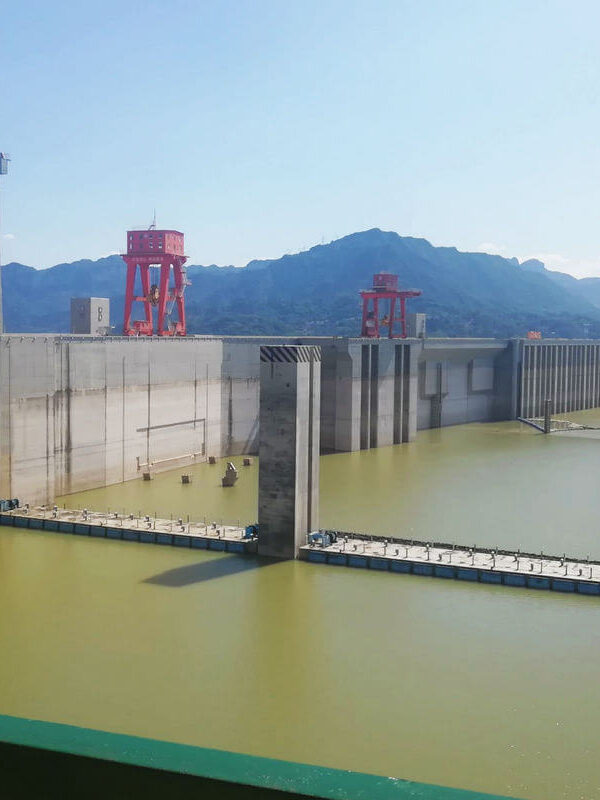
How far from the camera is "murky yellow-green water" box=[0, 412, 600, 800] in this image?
627 inches

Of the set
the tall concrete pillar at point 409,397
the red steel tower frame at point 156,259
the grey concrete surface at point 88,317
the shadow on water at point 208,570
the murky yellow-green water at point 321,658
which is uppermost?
the red steel tower frame at point 156,259

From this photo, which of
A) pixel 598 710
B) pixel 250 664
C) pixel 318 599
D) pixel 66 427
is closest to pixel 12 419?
pixel 66 427

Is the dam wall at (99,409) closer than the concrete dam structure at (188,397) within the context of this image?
Yes

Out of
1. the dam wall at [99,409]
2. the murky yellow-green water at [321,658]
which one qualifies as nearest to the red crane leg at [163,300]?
the dam wall at [99,409]

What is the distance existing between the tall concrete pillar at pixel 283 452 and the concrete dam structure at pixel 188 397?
6.04 m

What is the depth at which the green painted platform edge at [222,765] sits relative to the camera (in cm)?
278

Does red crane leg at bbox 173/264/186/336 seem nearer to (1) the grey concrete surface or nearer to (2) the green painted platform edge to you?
(1) the grey concrete surface

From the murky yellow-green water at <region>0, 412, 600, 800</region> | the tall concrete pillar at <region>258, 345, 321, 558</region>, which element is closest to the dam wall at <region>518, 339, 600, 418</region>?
the murky yellow-green water at <region>0, 412, 600, 800</region>

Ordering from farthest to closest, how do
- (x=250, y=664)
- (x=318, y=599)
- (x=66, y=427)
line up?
(x=66, y=427)
(x=318, y=599)
(x=250, y=664)

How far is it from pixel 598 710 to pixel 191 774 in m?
16.7

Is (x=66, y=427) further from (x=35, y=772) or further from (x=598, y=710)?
(x=35, y=772)

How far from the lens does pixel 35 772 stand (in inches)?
119

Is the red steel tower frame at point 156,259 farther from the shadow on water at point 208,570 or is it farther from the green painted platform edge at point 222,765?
the green painted platform edge at point 222,765

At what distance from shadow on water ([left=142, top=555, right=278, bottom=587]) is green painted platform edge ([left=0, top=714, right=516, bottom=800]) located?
907 inches
